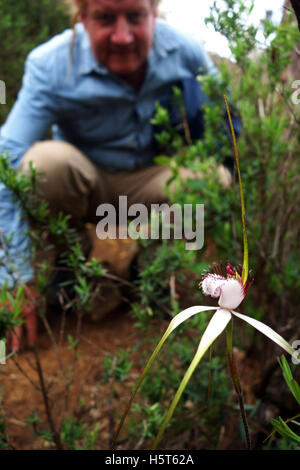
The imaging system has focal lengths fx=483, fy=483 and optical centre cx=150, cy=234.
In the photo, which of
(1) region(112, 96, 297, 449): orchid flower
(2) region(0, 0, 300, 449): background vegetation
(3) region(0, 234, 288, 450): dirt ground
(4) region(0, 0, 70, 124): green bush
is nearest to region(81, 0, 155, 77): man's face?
(2) region(0, 0, 300, 449): background vegetation

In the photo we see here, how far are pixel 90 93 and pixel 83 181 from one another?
376mm

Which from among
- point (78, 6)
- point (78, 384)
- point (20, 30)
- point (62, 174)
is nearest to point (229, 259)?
point (78, 384)

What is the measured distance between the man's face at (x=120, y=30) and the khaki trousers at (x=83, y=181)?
42 centimetres

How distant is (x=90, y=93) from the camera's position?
207 cm

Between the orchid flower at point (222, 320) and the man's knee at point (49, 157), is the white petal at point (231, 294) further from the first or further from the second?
the man's knee at point (49, 157)

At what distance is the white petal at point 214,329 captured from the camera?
50 cm

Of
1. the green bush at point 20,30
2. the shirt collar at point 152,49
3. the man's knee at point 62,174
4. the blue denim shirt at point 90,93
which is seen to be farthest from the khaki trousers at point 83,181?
the green bush at point 20,30

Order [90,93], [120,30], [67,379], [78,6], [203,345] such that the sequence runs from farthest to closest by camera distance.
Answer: [90,93] < [78,6] < [120,30] < [67,379] < [203,345]

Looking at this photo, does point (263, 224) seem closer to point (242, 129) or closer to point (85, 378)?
point (242, 129)

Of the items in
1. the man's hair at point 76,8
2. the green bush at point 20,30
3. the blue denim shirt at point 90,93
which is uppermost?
the green bush at point 20,30

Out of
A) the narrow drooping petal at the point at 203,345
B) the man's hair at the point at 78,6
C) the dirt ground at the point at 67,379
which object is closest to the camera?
the narrow drooping petal at the point at 203,345

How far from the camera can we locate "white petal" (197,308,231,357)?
1.65 feet

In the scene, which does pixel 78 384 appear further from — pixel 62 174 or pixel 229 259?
pixel 62 174

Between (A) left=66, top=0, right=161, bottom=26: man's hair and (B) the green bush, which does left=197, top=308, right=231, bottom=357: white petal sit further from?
(B) the green bush
